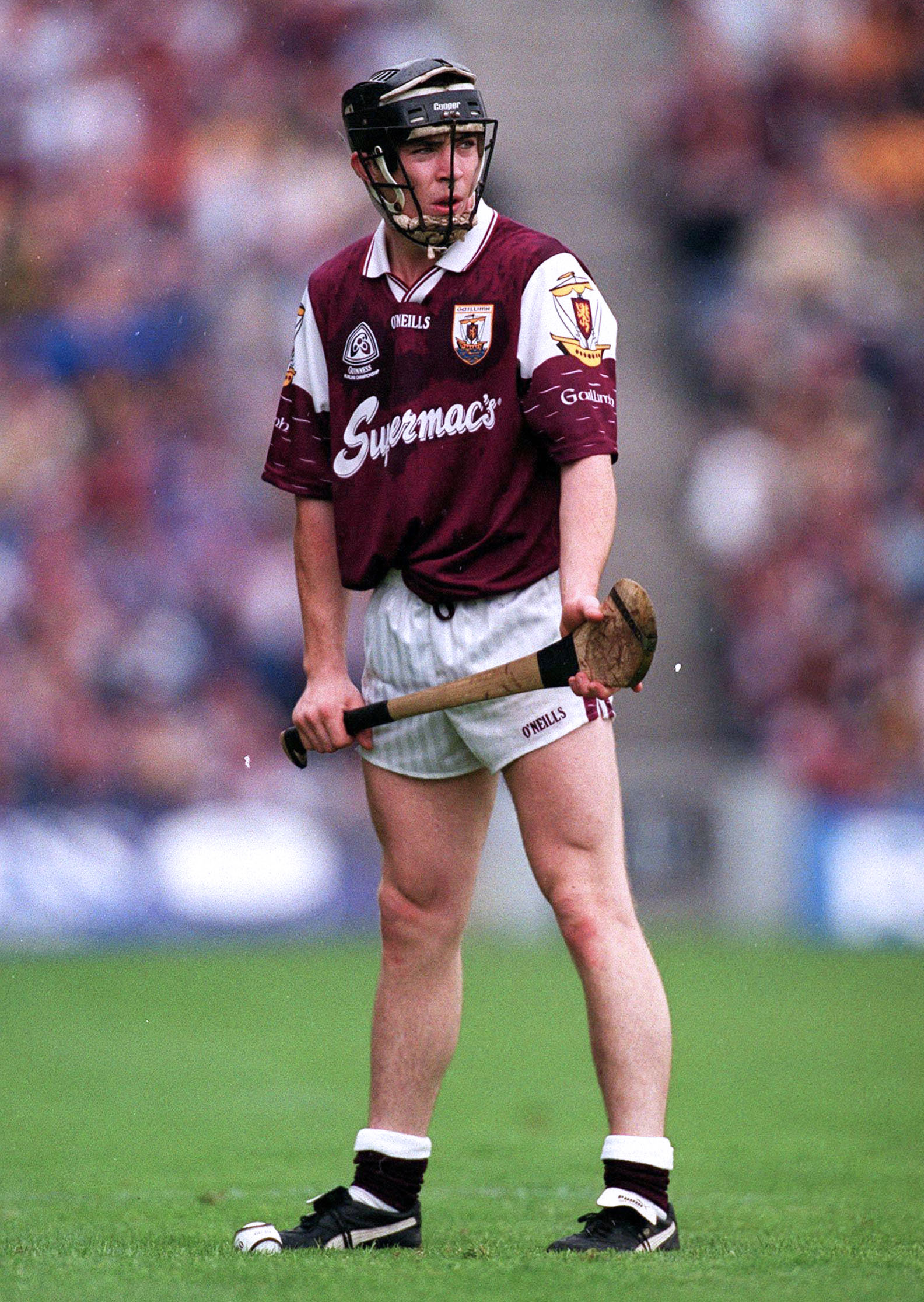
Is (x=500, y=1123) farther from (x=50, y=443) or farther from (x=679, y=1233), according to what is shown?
(x=50, y=443)

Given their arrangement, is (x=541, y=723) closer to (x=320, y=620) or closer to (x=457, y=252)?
(x=320, y=620)

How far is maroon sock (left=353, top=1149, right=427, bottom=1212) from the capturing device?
322 centimetres

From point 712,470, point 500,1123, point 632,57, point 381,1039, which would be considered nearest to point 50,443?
point 712,470

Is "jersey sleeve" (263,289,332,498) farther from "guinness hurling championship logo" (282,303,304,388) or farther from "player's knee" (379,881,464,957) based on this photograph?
Answer: "player's knee" (379,881,464,957)

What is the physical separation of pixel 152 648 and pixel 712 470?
405 cm

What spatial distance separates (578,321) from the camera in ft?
10.2

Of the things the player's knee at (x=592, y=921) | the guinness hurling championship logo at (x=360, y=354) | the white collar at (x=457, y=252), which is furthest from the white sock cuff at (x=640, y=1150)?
the white collar at (x=457, y=252)

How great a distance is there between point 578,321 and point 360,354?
0.40 metres

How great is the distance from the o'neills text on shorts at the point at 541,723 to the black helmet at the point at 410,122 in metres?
0.83

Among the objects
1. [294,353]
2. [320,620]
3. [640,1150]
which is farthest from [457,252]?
[640,1150]

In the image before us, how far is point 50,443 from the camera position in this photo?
37.9 ft

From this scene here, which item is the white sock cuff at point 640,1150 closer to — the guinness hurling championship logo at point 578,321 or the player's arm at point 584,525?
the player's arm at point 584,525

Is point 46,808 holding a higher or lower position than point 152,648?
lower

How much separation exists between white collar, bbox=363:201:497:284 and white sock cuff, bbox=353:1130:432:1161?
58.2 inches
